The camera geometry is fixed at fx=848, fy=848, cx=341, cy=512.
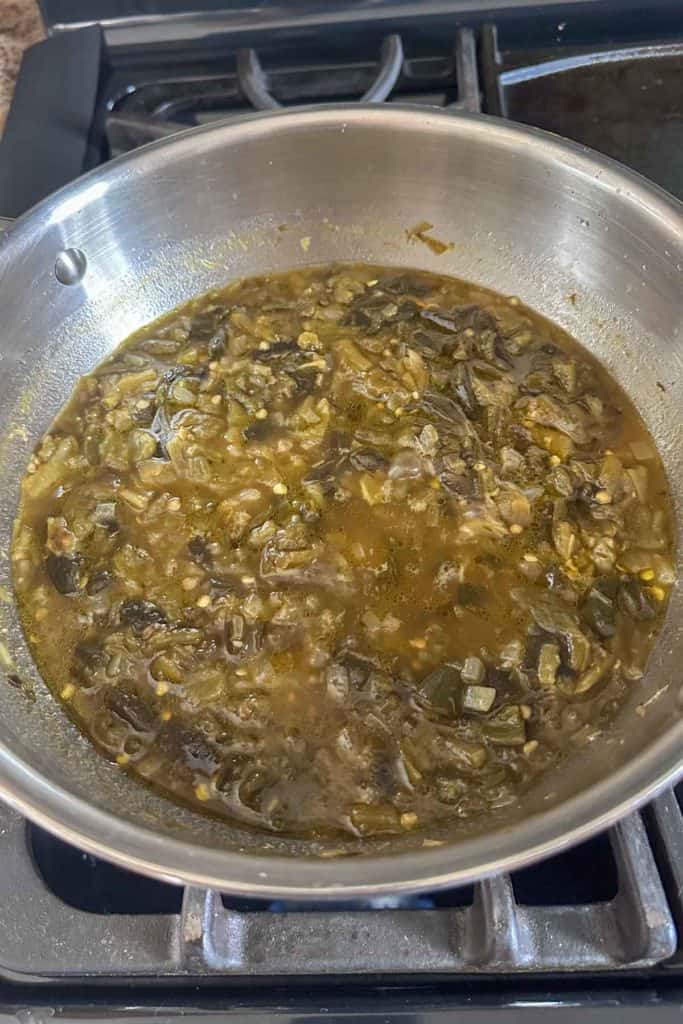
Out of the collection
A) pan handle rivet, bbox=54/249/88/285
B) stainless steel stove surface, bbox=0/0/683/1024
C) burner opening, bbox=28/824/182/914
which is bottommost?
burner opening, bbox=28/824/182/914

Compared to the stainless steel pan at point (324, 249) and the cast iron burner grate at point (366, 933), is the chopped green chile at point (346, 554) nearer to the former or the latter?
the stainless steel pan at point (324, 249)

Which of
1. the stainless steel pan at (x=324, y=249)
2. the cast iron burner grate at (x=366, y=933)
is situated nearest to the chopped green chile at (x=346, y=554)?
the stainless steel pan at (x=324, y=249)

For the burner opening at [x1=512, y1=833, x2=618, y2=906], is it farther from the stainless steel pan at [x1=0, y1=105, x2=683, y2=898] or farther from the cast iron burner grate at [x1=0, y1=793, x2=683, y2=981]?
the stainless steel pan at [x1=0, y1=105, x2=683, y2=898]

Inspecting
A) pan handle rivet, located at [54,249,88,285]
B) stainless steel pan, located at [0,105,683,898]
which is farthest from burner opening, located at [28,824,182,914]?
pan handle rivet, located at [54,249,88,285]

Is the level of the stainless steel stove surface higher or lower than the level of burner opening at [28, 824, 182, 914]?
higher

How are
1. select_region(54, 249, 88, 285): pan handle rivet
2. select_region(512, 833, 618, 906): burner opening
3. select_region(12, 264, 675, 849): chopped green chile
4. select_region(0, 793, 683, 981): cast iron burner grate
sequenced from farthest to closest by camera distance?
select_region(54, 249, 88, 285): pan handle rivet
select_region(12, 264, 675, 849): chopped green chile
select_region(512, 833, 618, 906): burner opening
select_region(0, 793, 683, 981): cast iron burner grate

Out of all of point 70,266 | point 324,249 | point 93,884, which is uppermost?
point 324,249

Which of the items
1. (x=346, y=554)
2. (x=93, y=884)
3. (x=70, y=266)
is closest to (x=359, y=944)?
(x=93, y=884)

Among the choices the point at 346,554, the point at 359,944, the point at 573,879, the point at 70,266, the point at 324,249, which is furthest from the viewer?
the point at 324,249

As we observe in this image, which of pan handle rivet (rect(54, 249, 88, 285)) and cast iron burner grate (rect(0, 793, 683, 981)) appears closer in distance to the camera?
cast iron burner grate (rect(0, 793, 683, 981))

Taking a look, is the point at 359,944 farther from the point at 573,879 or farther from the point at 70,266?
the point at 70,266
